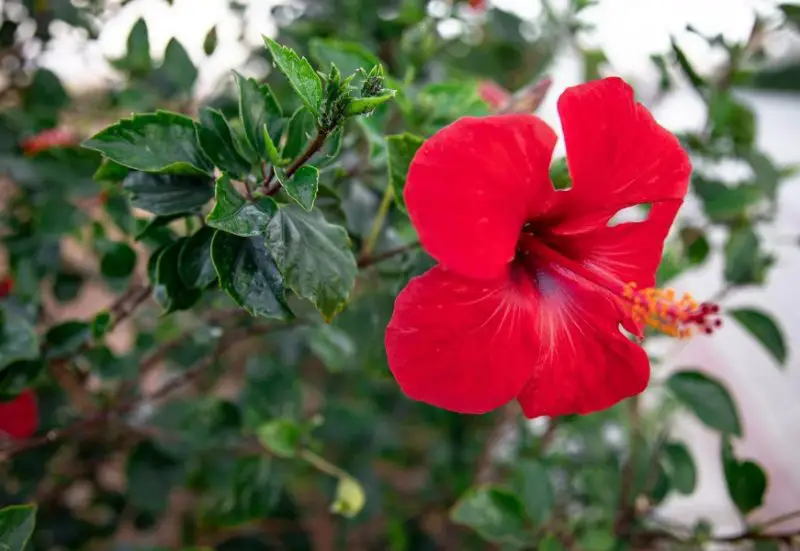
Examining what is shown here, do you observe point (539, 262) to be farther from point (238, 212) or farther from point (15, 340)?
point (15, 340)

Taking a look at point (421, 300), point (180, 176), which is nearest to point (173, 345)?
point (180, 176)

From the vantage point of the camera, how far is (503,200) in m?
0.47

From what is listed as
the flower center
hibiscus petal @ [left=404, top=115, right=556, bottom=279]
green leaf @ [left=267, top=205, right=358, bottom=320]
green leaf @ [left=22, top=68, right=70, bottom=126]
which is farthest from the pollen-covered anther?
green leaf @ [left=22, top=68, right=70, bottom=126]

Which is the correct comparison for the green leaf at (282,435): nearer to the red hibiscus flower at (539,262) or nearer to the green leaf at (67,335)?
the green leaf at (67,335)

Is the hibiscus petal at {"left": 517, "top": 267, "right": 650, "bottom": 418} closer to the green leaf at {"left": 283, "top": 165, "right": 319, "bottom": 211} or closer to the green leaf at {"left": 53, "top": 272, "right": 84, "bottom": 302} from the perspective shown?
the green leaf at {"left": 283, "top": 165, "right": 319, "bottom": 211}

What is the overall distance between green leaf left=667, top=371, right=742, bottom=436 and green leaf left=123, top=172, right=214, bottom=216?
0.74 metres

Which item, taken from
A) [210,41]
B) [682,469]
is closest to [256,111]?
[210,41]

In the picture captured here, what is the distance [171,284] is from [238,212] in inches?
5.0

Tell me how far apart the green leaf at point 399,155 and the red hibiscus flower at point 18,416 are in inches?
21.9

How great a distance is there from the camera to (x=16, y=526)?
21.5 inches

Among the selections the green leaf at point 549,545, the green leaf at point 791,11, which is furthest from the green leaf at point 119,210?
the green leaf at point 791,11

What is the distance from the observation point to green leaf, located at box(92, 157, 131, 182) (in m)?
0.54

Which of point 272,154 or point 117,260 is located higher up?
point 272,154

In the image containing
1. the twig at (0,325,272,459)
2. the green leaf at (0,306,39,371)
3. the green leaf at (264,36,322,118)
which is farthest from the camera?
the twig at (0,325,272,459)
